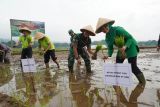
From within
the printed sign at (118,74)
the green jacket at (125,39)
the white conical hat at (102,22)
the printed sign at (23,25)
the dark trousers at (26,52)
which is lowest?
the printed sign at (118,74)

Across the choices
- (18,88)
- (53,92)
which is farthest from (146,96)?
(18,88)

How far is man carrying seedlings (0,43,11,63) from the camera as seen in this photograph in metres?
12.3

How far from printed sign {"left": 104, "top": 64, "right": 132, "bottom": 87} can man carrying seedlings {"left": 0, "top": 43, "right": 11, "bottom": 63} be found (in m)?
8.43

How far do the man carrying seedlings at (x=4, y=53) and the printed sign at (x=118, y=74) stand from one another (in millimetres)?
8428

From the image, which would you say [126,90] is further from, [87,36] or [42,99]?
[87,36]

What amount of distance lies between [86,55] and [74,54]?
0.55 metres

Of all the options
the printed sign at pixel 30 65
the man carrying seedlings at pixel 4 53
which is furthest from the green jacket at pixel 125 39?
the man carrying seedlings at pixel 4 53

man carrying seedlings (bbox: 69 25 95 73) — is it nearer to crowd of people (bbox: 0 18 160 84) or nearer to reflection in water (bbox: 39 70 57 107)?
crowd of people (bbox: 0 18 160 84)

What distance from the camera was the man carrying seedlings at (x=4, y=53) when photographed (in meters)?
12.3

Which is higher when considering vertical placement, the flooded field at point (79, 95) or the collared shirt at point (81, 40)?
the collared shirt at point (81, 40)

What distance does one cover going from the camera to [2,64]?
12.9 meters

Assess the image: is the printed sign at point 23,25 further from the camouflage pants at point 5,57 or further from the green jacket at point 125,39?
the green jacket at point 125,39

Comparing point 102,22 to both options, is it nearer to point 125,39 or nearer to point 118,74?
point 125,39

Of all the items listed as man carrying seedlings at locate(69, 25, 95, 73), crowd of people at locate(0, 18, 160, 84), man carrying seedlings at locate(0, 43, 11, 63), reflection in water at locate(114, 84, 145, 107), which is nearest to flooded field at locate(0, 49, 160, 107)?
reflection in water at locate(114, 84, 145, 107)
